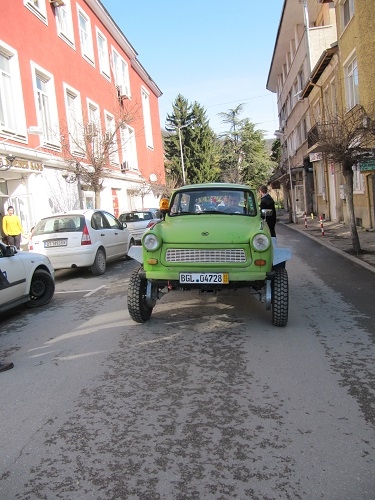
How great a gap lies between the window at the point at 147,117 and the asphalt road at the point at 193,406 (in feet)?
108

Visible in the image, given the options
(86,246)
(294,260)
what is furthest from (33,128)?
(294,260)

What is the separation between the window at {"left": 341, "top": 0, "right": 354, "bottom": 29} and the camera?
17156 millimetres

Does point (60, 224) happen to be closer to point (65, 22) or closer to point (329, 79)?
point (65, 22)

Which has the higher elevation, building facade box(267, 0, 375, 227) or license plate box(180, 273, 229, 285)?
building facade box(267, 0, 375, 227)

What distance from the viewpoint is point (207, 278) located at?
5492 mm

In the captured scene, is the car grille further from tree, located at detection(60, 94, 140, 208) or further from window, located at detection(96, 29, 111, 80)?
window, located at detection(96, 29, 111, 80)

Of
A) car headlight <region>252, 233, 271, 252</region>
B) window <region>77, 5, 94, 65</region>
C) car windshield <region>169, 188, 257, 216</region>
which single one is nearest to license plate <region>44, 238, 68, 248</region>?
car windshield <region>169, 188, 257, 216</region>

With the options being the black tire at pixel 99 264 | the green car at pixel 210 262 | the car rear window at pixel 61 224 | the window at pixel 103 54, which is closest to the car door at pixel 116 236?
the black tire at pixel 99 264

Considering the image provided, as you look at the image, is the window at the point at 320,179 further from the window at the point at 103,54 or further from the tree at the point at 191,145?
the tree at the point at 191,145

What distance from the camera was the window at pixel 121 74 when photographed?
29.1 meters

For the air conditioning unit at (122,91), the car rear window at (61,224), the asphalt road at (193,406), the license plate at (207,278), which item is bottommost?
the asphalt road at (193,406)

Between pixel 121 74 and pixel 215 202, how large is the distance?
26.8m

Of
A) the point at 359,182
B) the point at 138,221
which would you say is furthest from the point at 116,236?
the point at 359,182

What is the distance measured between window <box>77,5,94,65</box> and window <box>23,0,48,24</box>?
4394 millimetres
